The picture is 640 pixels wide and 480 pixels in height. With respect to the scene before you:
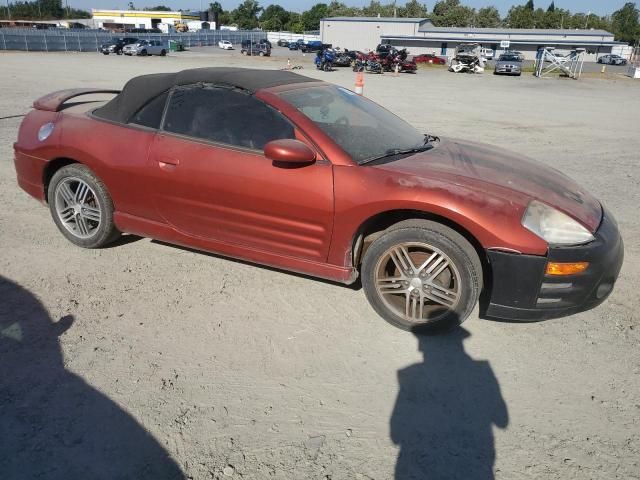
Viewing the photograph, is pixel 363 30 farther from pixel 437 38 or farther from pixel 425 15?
pixel 425 15

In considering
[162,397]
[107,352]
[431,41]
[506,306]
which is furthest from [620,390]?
[431,41]

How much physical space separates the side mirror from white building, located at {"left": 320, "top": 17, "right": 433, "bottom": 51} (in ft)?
217

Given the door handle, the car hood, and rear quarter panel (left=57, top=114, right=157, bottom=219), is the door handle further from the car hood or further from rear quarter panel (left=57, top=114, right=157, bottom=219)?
the car hood

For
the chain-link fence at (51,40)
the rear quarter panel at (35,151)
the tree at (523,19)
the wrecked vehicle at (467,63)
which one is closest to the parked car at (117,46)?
the chain-link fence at (51,40)

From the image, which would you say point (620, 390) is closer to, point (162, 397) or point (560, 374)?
point (560, 374)

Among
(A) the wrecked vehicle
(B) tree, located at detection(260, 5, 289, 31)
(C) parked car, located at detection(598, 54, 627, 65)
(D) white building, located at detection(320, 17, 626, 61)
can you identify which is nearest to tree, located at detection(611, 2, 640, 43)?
(D) white building, located at detection(320, 17, 626, 61)

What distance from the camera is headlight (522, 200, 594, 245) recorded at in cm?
295

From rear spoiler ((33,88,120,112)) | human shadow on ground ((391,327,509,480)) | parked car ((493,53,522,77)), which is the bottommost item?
human shadow on ground ((391,327,509,480))

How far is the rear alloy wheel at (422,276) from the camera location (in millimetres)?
3031

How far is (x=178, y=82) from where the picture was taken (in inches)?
150

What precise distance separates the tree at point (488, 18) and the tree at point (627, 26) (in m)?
22.1

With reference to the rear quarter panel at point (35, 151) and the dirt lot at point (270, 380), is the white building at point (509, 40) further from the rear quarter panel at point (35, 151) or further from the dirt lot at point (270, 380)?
the dirt lot at point (270, 380)

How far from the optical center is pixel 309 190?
10.6 feet

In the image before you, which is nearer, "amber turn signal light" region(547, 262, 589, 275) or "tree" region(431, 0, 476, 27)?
"amber turn signal light" region(547, 262, 589, 275)
